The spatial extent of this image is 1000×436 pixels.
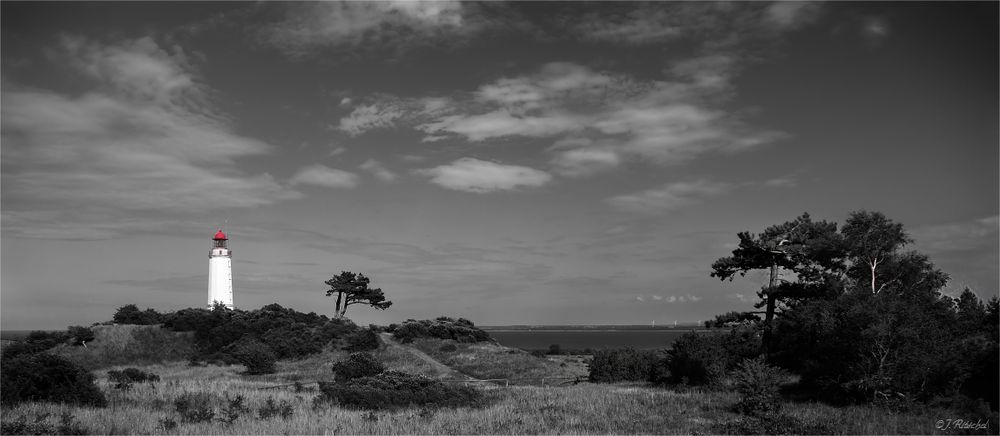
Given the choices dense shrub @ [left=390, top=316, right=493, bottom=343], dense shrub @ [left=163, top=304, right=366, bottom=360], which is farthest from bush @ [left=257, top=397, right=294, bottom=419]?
dense shrub @ [left=390, top=316, right=493, bottom=343]

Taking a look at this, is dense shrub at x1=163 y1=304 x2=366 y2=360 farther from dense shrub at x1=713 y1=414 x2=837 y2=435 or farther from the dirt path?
dense shrub at x1=713 y1=414 x2=837 y2=435

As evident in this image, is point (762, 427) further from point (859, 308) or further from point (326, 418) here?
point (326, 418)

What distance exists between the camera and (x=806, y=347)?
85.5 feet

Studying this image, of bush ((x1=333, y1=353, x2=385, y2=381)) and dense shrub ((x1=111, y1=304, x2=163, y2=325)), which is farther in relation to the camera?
dense shrub ((x1=111, y1=304, x2=163, y2=325))

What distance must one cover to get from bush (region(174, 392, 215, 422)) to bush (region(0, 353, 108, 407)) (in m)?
2.35

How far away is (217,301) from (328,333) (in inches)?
742

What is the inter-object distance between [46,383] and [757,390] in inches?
857

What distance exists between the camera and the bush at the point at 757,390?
63.9 feet

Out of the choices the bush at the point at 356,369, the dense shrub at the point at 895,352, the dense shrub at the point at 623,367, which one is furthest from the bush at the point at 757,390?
the bush at the point at 356,369

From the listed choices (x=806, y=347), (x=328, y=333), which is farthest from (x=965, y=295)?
(x=328, y=333)

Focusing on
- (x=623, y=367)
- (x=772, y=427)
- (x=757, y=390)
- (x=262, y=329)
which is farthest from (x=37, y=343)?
(x=772, y=427)

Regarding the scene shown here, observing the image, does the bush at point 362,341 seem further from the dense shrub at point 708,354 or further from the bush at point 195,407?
the bush at point 195,407

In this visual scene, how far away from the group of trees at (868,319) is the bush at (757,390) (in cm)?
344

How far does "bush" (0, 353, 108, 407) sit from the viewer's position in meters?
19.1
